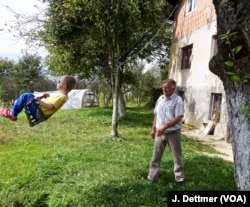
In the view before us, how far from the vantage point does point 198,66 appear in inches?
613

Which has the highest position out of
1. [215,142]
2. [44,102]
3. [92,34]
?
[92,34]

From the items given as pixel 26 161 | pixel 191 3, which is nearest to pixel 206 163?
pixel 26 161

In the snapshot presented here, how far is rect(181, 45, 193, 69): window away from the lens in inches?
675

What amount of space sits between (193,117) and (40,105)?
39.8 ft

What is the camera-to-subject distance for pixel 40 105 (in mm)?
4621

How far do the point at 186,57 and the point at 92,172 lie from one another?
1255 centimetres

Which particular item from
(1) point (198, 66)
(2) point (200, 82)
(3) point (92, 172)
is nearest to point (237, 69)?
(3) point (92, 172)

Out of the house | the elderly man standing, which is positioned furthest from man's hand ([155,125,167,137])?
the house

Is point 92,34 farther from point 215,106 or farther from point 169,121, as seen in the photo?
point 169,121

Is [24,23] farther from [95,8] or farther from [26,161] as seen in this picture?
[26,161]

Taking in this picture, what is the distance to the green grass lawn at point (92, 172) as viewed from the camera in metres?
5.18

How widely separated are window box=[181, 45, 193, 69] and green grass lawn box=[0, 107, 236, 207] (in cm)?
766

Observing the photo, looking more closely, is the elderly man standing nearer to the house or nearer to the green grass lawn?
the green grass lawn

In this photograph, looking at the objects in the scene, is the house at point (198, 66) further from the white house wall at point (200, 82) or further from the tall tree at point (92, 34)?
the tall tree at point (92, 34)
